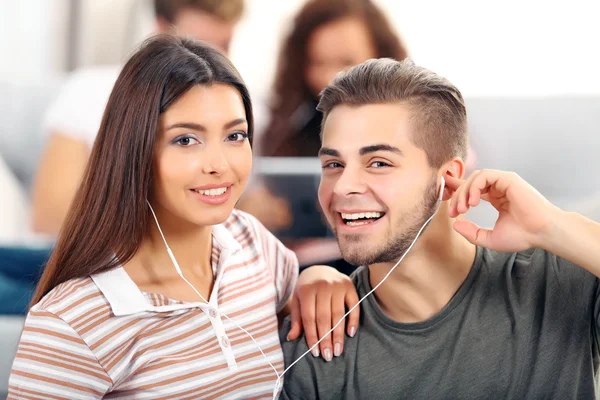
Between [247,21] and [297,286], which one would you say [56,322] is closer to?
[297,286]

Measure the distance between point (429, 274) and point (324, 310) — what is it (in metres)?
0.20

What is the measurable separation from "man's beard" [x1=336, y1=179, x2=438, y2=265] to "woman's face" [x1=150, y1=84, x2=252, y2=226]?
0.73 ft

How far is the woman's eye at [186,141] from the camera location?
1.21 meters

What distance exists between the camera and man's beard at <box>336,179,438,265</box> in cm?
128

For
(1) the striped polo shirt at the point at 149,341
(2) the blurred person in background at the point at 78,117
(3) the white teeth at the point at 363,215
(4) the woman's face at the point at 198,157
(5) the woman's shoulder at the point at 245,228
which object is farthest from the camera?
(2) the blurred person in background at the point at 78,117

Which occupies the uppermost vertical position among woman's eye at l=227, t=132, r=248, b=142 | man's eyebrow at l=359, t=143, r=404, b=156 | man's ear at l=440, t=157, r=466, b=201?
woman's eye at l=227, t=132, r=248, b=142

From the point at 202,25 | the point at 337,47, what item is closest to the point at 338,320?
the point at 337,47

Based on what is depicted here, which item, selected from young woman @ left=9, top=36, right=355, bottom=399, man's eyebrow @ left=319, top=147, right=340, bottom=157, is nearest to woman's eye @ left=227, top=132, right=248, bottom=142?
young woman @ left=9, top=36, right=355, bottom=399

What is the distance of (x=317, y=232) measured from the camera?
2.61 m

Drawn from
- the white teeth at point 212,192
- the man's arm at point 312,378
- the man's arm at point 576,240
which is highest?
the white teeth at point 212,192

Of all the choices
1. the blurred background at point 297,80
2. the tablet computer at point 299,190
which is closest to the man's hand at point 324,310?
the blurred background at point 297,80

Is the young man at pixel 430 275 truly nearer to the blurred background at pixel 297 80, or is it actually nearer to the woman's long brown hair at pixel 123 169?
the woman's long brown hair at pixel 123 169

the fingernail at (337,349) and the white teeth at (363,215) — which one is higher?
the white teeth at (363,215)

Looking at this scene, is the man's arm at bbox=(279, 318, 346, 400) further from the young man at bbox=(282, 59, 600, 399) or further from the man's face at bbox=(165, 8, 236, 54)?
the man's face at bbox=(165, 8, 236, 54)
